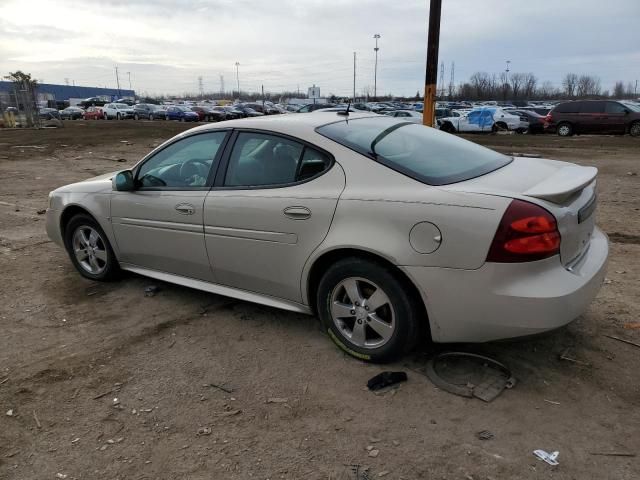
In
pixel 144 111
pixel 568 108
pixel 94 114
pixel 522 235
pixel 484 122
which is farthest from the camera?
pixel 94 114

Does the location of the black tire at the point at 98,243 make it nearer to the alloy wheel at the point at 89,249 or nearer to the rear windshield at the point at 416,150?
the alloy wheel at the point at 89,249

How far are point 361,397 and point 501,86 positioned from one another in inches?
4527

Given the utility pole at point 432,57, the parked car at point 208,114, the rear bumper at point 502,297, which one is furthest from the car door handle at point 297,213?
the parked car at point 208,114

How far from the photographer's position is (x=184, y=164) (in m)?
4.25

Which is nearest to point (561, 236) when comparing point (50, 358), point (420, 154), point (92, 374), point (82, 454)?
point (420, 154)

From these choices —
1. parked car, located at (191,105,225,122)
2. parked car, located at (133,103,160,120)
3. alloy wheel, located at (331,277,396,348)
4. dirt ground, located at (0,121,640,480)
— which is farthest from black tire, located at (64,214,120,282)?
parked car, located at (133,103,160,120)

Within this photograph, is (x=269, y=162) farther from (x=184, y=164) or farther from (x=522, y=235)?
(x=522, y=235)

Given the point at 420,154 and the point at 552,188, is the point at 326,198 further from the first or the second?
the point at 552,188

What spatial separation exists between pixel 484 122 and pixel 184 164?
25905 mm

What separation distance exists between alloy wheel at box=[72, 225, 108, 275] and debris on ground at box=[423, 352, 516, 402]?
324cm

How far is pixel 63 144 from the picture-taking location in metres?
20.7

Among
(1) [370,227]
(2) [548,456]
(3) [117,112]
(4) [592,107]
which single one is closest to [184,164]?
(1) [370,227]

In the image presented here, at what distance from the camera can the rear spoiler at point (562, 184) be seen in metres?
2.82

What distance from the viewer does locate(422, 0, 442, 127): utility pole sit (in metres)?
9.03
